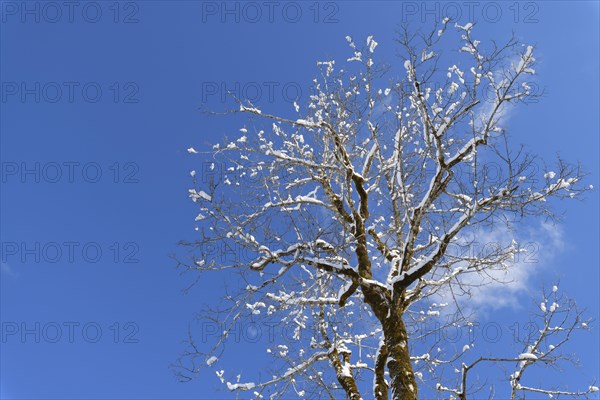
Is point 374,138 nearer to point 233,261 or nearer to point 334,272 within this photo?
point 334,272

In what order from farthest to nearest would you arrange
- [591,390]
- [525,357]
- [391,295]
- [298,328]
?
[298,328] → [591,390] → [391,295] → [525,357]

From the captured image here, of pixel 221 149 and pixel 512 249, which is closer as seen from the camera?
pixel 512 249

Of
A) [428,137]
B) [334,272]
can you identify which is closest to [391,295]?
[334,272]

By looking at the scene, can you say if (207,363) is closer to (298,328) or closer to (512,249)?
(298,328)

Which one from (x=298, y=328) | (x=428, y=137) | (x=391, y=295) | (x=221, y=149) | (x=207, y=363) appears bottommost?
(x=207, y=363)

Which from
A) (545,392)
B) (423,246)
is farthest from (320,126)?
(545,392)

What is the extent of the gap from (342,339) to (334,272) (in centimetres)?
240

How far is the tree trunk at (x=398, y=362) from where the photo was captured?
235 inches

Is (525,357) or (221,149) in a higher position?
(221,149)

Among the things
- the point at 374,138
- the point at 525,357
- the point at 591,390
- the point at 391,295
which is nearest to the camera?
the point at 525,357

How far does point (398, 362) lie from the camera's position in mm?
6180

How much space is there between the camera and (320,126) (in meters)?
8.09

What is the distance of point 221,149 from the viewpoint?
8578mm

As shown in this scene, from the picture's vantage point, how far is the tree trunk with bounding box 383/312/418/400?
5965 millimetres
